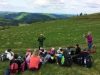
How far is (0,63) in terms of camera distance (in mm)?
22656

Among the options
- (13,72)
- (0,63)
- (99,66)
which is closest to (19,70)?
(13,72)

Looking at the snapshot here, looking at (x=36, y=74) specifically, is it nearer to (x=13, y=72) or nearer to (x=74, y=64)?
(x=13, y=72)

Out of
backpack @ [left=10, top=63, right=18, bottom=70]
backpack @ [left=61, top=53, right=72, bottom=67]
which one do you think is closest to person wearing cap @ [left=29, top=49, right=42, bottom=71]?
backpack @ [left=10, top=63, right=18, bottom=70]

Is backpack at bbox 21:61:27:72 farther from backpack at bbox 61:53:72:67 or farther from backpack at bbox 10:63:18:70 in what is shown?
backpack at bbox 61:53:72:67

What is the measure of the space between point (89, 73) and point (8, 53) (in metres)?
11.3

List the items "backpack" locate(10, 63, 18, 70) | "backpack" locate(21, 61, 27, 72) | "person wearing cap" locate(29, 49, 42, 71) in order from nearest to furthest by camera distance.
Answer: "backpack" locate(10, 63, 18, 70), "person wearing cap" locate(29, 49, 42, 71), "backpack" locate(21, 61, 27, 72)

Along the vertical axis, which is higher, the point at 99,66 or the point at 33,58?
the point at 33,58

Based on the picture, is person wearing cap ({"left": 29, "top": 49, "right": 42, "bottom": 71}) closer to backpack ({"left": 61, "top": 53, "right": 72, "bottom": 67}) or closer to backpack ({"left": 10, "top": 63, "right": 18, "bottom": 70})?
backpack ({"left": 10, "top": 63, "right": 18, "bottom": 70})

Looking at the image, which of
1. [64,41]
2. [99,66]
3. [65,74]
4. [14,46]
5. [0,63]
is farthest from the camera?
[64,41]

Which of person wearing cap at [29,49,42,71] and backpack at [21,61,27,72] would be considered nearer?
person wearing cap at [29,49,42,71]

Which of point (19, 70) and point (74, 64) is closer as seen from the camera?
point (19, 70)

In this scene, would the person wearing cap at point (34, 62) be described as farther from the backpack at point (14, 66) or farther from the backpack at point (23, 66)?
the backpack at point (14, 66)

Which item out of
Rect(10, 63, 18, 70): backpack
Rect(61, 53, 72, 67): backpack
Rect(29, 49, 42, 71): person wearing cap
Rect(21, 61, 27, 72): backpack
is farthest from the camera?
Rect(61, 53, 72, 67): backpack

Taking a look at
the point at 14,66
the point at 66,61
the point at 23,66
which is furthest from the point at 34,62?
the point at 66,61
